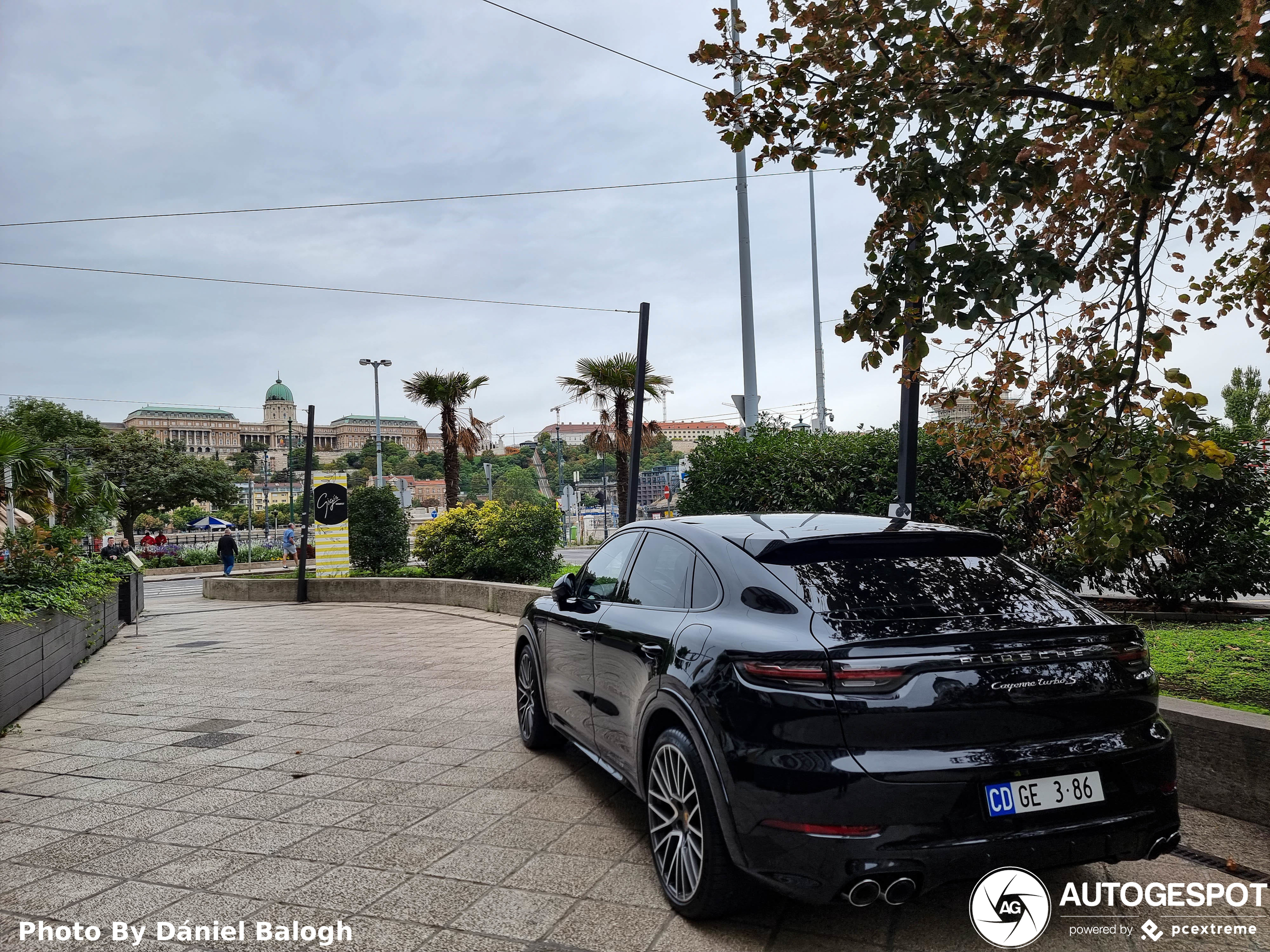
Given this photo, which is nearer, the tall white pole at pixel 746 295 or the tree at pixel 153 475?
the tall white pole at pixel 746 295

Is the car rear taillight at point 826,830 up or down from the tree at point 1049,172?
down

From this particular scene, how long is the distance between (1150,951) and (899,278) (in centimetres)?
289

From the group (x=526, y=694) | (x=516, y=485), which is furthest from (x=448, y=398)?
(x=516, y=485)

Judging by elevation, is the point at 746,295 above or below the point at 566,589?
above

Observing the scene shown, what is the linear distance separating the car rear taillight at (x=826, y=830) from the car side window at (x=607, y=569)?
1959 millimetres

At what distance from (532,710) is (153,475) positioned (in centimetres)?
4621

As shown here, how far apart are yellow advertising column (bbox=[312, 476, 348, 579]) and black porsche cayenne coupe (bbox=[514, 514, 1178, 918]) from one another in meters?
18.9

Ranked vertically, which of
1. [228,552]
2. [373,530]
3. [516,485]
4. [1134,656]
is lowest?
[228,552]

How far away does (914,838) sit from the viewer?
2732mm

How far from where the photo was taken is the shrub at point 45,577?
8445 mm

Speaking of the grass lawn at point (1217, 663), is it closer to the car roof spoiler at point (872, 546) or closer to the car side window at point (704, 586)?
→ the car roof spoiler at point (872, 546)

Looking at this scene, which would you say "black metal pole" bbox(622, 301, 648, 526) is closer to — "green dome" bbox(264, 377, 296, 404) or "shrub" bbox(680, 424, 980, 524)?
"shrub" bbox(680, 424, 980, 524)

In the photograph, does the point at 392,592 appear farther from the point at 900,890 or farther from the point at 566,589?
the point at 900,890

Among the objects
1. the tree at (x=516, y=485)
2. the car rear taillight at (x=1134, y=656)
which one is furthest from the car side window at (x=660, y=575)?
the tree at (x=516, y=485)
